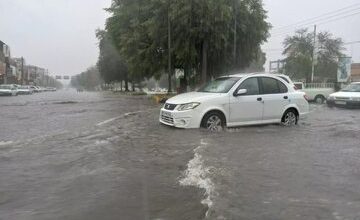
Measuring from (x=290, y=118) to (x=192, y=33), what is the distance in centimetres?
1855

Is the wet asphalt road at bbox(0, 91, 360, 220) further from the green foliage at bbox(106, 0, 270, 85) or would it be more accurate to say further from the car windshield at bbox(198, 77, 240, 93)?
the green foliage at bbox(106, 0, 270, 85)

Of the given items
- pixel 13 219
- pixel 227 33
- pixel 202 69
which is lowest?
pixel 13 219

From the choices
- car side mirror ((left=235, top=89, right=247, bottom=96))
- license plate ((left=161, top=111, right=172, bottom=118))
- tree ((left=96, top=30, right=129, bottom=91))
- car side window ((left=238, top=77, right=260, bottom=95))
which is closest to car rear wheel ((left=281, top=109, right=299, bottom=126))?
car side window ((left=238, top=77, right=260, bottom=95))

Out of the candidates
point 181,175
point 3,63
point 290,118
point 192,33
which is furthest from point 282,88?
point 3,63

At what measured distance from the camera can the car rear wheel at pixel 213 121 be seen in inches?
484

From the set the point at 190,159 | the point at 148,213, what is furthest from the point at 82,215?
the point at 190,159

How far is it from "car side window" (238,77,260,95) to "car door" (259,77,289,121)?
15 cm

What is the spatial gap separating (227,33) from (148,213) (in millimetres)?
27242

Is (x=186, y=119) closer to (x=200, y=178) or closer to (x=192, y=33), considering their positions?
(x=200, y=178)

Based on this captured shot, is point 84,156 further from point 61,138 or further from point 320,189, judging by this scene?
point 320,189

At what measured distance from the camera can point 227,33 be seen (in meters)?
31.8

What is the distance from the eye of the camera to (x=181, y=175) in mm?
7391

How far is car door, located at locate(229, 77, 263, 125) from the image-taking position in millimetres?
12641

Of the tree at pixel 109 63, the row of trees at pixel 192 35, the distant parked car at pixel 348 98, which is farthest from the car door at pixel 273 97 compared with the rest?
the tree at pixel 109 63
